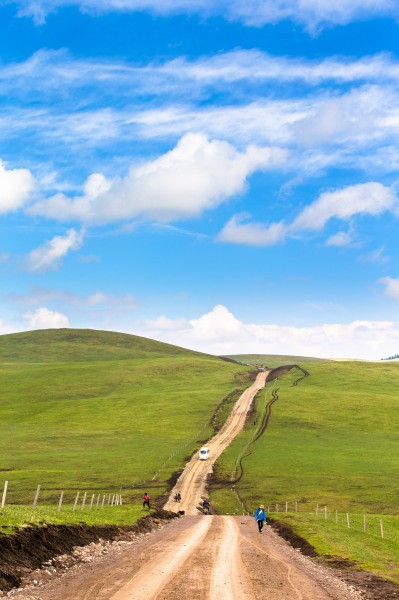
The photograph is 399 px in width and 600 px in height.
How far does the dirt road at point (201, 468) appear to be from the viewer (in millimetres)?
78188

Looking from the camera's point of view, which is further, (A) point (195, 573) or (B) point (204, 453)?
(B) point (204, 453)

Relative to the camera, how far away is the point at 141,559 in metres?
30.1

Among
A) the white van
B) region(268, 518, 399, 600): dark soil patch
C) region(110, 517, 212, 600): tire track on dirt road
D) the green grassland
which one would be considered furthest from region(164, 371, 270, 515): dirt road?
region(110, 517, 212, 600): tire track on dirt road

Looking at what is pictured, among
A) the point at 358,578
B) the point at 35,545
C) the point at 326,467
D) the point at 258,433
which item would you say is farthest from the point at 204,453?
the point at 35,545

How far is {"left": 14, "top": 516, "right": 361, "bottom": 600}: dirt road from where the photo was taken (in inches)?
854

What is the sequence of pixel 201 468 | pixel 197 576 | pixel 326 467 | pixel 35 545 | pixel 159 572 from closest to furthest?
pixel 197 576 < pixel 159 572 < pixel 35 545 < pixel 201 468 < pixel 326 467

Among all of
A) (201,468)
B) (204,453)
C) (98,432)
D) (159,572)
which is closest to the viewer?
(159,572)

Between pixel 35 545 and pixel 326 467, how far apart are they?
277 ft

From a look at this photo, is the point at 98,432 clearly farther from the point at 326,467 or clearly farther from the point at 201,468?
the point at 326,467

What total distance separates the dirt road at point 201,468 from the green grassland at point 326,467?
2201 millimetres

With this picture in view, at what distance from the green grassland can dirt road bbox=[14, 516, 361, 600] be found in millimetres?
5248

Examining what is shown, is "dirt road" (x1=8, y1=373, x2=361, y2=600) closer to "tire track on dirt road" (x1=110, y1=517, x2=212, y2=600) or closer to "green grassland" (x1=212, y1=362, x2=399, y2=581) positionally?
"tire track on dirt road" (x1=110, y1=517, x2=212, y2=600)

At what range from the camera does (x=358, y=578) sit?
93.0 feet

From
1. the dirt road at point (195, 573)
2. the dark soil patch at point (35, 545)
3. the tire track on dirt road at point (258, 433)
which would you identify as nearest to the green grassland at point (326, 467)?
the tire track on dirt road at point (258, 433)
